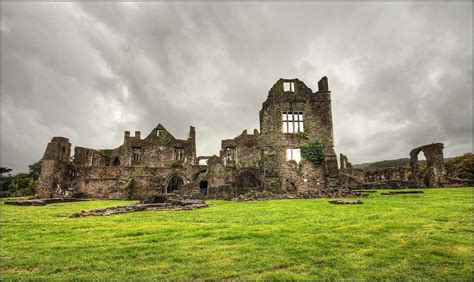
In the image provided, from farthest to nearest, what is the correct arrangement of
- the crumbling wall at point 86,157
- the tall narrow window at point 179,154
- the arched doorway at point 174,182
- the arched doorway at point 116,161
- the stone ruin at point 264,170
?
the arched doorway at point 116,161 → the tall narrow window at point 179,154 → the crumbling wall at point 86,157 → the arched doorway at point 174,182 → the stone ruin at point 264,170

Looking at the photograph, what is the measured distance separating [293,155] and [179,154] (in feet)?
85.6

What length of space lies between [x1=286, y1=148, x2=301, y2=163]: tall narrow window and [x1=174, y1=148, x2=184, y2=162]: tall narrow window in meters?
25.3

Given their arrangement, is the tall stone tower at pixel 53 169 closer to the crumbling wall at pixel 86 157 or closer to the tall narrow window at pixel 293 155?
the crumbling wall at pixel 86 157

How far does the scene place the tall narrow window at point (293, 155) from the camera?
2919 cm

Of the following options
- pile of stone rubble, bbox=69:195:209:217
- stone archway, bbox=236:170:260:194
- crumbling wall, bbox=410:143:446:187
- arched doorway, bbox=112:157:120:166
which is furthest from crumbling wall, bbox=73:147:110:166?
crumbling wall, bbox=410:143:446:187

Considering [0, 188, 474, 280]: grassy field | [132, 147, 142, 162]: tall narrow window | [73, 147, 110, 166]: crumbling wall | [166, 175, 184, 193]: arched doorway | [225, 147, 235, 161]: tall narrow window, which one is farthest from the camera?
[225, 147, 235, 161]: tall narrow window

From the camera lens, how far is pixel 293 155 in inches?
1157

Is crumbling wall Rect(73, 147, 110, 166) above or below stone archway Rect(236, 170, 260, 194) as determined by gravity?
above

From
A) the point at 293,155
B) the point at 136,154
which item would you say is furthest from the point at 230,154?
the point at 293,155

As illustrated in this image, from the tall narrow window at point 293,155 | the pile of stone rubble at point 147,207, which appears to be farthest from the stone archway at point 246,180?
the pile of stone rubble at point 147,207

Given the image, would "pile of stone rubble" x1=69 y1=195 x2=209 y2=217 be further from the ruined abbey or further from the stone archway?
the stone archway

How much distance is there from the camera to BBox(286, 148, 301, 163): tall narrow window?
2919 centimetres

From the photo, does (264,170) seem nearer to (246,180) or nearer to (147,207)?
(246,180)

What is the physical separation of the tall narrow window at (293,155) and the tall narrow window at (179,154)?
83.0 ft
